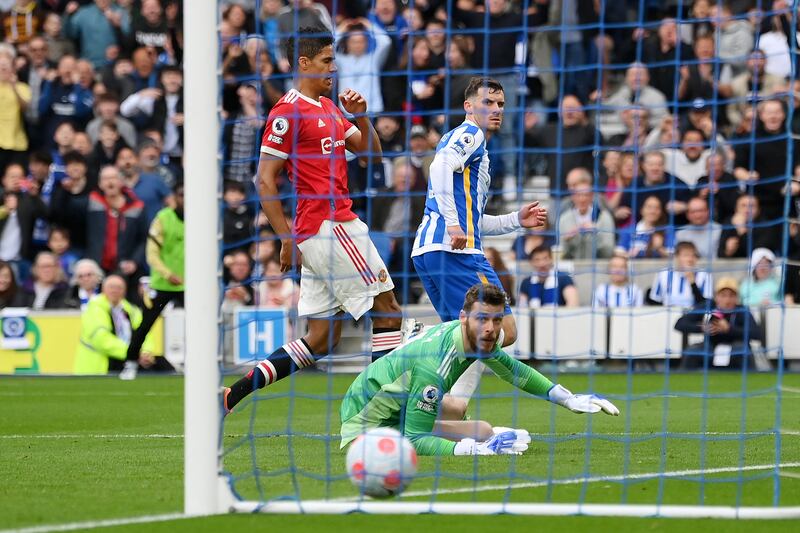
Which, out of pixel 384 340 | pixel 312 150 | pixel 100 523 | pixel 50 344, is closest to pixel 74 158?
pixel 50 344

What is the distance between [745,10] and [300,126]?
10575 mm

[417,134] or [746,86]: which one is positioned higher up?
[746,86]

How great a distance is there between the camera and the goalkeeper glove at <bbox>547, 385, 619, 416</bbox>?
7453 mm

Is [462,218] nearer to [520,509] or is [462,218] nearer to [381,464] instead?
[381,464]

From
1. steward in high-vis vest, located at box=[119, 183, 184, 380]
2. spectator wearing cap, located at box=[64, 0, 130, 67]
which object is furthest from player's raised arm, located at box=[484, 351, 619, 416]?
spectator wearing cap, located at box=[64, 0, 130, 67]

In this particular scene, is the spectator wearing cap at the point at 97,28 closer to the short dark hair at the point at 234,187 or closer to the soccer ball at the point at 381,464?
the short dark hair at the point at 234,187

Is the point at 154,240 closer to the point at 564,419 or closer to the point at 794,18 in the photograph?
the point at 564,419

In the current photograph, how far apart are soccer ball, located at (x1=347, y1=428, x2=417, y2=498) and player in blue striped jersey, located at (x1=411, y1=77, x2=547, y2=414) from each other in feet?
6.72

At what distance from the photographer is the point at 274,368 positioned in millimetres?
8828

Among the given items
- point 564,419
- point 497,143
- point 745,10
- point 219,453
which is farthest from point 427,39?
point 219,453

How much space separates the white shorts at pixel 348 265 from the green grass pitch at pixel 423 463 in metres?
0.64

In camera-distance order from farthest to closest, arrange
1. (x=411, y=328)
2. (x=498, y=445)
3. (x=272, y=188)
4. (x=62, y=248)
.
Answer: (x=62, y=248), (x=411, y=328), (x=272, y=188), (x=498, y=445)

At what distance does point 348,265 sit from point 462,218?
0.78m

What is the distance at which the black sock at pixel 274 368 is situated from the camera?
8812 millimetres
